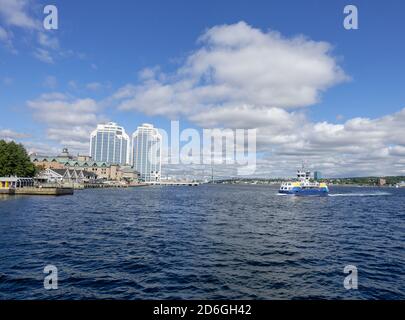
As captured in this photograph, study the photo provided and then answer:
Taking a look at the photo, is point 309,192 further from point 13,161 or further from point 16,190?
point 13,161

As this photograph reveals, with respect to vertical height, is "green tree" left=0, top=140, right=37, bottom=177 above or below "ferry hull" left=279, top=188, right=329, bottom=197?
above

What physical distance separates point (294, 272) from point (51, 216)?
45.8 m

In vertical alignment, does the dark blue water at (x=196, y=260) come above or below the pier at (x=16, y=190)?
below

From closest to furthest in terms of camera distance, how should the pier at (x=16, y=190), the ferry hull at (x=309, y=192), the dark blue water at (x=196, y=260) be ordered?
the dark blue water at (x=196, y=260)
the pier at (x=16, y=190)
the ferry hull at (x=309, y=192)

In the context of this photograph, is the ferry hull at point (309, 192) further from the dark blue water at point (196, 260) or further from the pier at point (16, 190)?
the pier at point (16, 190)

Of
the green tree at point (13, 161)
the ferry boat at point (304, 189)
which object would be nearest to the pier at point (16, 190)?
the green tree at point (13, 161)

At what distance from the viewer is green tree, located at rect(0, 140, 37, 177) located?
12450cm

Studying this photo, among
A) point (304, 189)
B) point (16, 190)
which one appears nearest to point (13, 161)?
point (16, 190)

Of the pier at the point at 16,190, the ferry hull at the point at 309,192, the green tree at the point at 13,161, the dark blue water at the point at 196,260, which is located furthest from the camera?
the ferry hull at the point at 309,192

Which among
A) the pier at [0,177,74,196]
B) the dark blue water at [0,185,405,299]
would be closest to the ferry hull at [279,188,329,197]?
the dark blue water at [0,185,405,299]

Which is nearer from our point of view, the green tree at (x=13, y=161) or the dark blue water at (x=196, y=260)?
the dark blue water at (x=196, y=260)

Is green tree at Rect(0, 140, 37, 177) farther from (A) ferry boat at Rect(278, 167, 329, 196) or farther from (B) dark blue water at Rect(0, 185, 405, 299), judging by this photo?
(A) ferry boat at Rect(278, 167, 329, 196)

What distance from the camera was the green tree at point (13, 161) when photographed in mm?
124500
